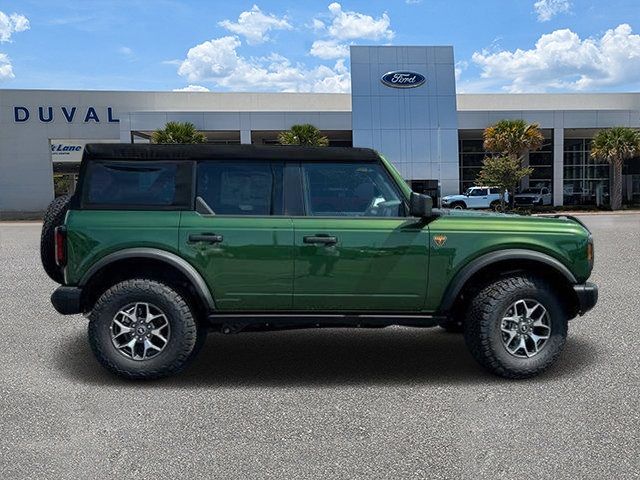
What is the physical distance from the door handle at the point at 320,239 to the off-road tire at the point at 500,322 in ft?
4.15

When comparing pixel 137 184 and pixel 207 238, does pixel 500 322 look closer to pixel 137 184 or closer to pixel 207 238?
pixel 207 238

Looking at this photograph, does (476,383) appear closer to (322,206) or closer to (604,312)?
(322,206)

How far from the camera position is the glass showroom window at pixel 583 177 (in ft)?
139

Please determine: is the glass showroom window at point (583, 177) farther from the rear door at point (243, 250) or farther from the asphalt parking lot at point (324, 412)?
the rear door at point (243, 250)

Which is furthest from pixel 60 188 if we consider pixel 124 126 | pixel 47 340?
pixel 47 340

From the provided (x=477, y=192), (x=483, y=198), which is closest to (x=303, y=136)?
(x=477, y=192)

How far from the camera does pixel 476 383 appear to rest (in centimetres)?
447

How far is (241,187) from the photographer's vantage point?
4.58m

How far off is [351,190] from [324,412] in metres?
1.79

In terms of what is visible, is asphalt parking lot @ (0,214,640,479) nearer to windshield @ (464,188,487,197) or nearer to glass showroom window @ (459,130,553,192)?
windshield @ (464,188,487,197)

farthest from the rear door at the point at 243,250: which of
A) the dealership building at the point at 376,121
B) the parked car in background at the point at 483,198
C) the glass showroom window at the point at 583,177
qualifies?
the glass showroom window at the point at 583,177

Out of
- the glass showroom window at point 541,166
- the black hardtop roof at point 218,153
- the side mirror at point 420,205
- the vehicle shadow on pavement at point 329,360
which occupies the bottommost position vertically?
the vehicle shadow on pavement at point 329,360

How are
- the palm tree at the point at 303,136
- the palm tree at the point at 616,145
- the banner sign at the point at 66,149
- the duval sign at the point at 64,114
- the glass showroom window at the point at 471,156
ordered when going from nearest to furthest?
1. the palm tree at the point at 303,136
2. the palm tree at the point at 616,145
3. the duval sign at the point at 64,114
4. the banner sign at the point at 66,149
5. the glass showroom window at the point at 471,156

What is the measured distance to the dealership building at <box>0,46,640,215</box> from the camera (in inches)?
1387
